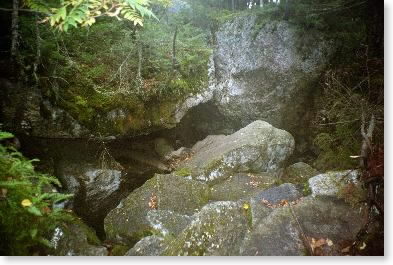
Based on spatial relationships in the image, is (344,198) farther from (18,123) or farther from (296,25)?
(18,123)

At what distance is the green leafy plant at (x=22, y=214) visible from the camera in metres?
3.22

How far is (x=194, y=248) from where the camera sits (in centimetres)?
352

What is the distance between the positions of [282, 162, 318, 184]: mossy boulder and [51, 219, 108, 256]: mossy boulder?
368 cm

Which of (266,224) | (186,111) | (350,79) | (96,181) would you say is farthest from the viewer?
(186,111)

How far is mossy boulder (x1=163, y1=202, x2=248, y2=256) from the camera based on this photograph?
3.53 m

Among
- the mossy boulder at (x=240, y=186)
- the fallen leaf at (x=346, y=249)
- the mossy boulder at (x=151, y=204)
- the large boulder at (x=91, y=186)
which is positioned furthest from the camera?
the mossy boulder at (x=240, y=186)

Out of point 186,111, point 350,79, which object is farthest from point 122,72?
point 350,79

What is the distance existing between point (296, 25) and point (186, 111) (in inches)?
116

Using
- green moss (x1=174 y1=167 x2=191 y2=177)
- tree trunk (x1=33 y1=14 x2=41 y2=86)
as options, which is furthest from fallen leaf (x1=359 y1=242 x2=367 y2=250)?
tree trunk (x1=33 y1=14 x2=41 y2=86)

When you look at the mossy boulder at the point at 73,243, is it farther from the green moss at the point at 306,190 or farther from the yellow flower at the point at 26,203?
the green moss at the point at 306,190

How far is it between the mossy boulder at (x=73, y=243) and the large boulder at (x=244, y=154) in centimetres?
238

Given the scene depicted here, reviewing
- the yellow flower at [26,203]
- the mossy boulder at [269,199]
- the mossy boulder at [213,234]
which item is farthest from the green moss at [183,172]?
the yellow flower at [26,203]

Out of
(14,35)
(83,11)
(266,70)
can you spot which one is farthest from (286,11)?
(14,35)

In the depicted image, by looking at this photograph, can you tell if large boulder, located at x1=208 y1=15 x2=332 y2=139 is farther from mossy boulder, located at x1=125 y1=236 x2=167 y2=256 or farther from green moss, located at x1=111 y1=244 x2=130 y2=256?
green moss, located at x1=111 y1=244 x2=130 y2=256
